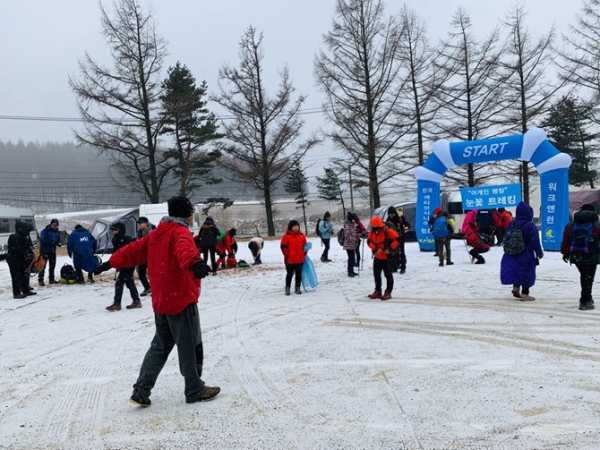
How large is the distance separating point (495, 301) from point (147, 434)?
6605 mm

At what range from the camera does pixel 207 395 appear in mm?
4320

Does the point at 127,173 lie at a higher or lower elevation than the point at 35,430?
higher

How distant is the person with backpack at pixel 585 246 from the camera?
23.9 feet

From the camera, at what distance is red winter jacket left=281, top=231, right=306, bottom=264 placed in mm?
9992

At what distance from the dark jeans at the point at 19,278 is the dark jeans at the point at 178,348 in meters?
8.47

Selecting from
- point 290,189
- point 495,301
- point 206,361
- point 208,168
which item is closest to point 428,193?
point 495,301

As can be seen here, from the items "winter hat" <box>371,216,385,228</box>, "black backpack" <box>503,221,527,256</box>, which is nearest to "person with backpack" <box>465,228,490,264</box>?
"black backpack" <box>503,221,527,256</box>

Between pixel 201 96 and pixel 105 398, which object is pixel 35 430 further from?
pixel 201 96

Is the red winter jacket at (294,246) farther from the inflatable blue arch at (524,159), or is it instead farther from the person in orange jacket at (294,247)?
the inflatable blue arch at (524,159)

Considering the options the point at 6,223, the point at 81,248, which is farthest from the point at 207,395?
the point at 6,223

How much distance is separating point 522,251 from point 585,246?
3.39ft

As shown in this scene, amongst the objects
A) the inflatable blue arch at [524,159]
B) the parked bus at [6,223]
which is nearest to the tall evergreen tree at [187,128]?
A: the parked bus at [6,223]

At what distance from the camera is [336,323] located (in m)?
7.27

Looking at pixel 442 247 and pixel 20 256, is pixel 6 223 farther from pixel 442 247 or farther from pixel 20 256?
pixel 442 247
